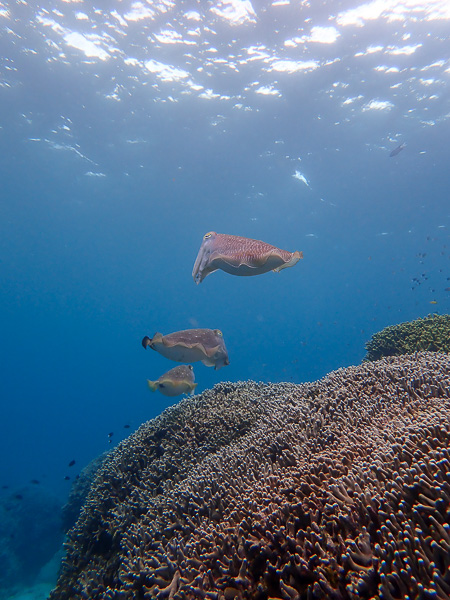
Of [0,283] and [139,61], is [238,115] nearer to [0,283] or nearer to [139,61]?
[139,61]

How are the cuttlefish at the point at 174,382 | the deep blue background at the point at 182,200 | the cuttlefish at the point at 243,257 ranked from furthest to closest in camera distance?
the deep blue background at the point at 182,200 → the cuttlefish at the point at 174,382 → the cuttlefish at the point at 243,257

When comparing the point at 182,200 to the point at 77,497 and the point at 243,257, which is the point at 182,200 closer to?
the point at 77,497

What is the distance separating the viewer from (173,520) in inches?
135

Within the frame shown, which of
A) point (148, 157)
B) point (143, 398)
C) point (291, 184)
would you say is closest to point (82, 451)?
point (143, 398)

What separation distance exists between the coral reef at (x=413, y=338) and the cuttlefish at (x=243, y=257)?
537 cm

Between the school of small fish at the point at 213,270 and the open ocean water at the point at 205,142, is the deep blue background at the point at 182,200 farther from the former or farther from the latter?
the school of small fish at the point at 213,270

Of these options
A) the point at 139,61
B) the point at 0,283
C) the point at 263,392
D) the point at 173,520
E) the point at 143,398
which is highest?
the point at 0,283

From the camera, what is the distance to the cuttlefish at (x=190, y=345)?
16.4 feet

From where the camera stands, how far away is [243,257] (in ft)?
11.2

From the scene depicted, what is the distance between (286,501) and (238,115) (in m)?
26.8

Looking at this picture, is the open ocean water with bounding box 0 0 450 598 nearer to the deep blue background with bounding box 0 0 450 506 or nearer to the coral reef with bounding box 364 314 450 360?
the deep blue background with bounding box 0 0 450 506

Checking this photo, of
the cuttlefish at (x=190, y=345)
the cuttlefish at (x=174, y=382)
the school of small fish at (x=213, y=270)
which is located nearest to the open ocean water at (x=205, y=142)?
the cuttlefish at (x=174, y=382)

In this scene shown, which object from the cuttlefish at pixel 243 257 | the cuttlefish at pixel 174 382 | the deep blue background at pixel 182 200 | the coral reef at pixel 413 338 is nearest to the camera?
the cuttlefish at pixel 243 257

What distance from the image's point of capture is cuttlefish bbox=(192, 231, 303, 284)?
3357 mm
